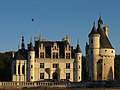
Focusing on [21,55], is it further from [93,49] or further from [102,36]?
[102,36]

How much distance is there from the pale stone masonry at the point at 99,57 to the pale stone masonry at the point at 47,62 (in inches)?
109

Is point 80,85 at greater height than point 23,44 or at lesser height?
lesser

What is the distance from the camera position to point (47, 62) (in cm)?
7319

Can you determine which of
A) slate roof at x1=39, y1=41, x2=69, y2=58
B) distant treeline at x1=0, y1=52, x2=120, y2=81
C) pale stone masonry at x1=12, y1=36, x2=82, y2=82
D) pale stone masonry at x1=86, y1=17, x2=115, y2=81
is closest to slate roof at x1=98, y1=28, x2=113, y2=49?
pale stone masonry at x1=86, y1=17, x2=115, y2=81

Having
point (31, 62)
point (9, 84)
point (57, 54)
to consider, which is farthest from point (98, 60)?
point (9, 84)

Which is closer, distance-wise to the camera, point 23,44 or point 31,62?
point 31,62

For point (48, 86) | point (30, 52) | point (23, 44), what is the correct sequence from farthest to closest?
point (23, 44), point (30, 52), point (48, 86)

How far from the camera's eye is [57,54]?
7375 centimetres

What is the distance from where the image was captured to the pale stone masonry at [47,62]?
72000 mm

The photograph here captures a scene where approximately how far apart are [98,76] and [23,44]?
51.4ft

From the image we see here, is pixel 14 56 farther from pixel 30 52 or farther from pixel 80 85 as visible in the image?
pixel 80 85

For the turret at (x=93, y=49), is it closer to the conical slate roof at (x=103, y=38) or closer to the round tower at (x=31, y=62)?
the conical slate roof at (x=103, y=38)

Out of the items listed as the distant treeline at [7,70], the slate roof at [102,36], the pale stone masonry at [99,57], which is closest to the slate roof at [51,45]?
the pale stone masonry at [99,57]

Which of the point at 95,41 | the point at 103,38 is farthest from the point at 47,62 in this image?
the point at 103,38
